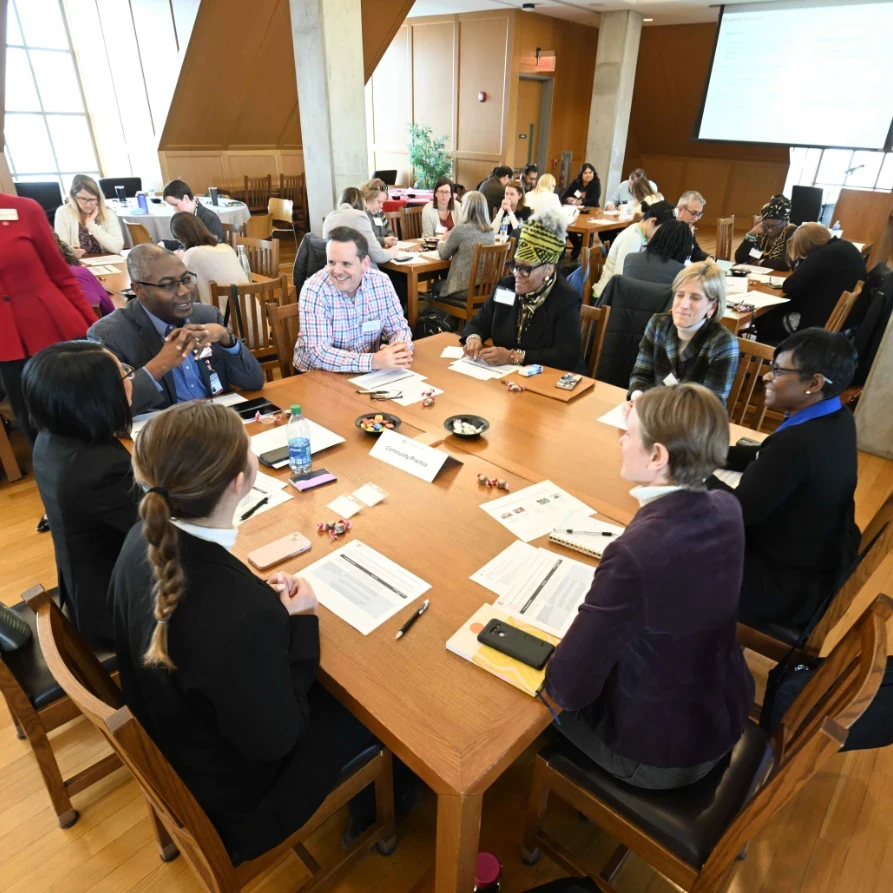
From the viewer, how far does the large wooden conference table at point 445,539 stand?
1.04 metres

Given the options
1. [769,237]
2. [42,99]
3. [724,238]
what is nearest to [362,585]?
[769,237]

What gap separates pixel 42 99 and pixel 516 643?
1097 cm

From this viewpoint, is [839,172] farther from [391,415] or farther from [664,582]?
[664,582]

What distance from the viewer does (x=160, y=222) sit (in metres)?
5.85

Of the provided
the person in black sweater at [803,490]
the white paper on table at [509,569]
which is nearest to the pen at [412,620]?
the white paper on table at [509,569]

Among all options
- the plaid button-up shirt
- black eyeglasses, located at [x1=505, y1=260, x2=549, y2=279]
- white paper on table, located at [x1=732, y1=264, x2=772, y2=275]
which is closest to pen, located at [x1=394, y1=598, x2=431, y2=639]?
the plaid button-up shirt

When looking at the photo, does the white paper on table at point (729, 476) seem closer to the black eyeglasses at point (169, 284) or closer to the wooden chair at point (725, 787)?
the wooden chair at point (725, 787)

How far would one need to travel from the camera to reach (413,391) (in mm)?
2359

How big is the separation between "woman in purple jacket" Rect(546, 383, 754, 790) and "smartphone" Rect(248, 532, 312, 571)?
71cm

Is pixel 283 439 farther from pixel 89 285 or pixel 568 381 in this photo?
pixel 89 285

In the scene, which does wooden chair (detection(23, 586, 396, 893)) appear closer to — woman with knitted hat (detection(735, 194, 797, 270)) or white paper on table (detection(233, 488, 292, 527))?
white paper on table (detection(233, 488, 292, 527))

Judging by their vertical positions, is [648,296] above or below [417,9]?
below

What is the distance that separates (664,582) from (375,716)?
59 cm

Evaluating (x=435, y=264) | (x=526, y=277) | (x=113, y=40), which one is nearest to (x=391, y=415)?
(x=526, y=277)
